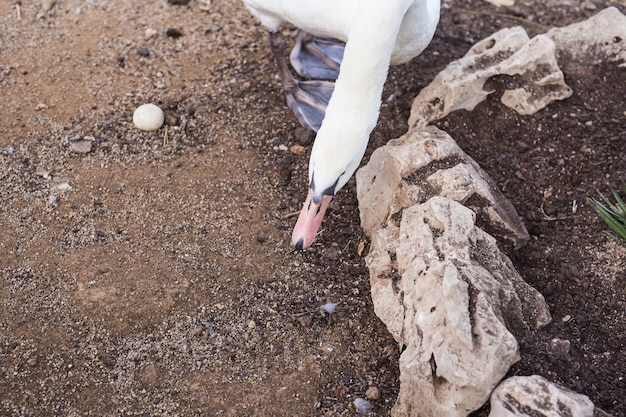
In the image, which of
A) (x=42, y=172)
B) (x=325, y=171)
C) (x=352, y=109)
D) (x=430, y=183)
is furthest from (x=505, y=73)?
(x=42, y=172)

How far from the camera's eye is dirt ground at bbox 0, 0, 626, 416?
128 inches

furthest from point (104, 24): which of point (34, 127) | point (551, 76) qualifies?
point (551, 76)

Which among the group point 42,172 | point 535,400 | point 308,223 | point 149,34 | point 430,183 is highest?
point 535,400

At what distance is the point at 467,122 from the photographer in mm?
4391

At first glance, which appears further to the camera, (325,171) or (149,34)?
(149,34)

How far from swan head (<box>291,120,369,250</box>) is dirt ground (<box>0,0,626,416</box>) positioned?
361 mm

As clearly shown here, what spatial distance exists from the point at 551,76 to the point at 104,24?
10.7 ft

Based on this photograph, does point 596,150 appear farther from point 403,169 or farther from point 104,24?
point 104,24

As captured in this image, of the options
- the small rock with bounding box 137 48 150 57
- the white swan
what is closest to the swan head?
the white swan

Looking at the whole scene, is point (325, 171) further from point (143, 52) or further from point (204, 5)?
point (204, 5)

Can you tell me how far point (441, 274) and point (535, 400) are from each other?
2.07 ft

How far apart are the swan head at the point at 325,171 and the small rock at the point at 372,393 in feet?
2.45

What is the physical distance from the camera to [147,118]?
459 centimetres

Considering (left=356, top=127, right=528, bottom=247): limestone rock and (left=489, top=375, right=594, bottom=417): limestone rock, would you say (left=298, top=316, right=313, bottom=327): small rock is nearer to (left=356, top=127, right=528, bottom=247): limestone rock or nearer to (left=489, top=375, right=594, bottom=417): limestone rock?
(left=356, top=127, right=528, bottom=247): limestone rock
